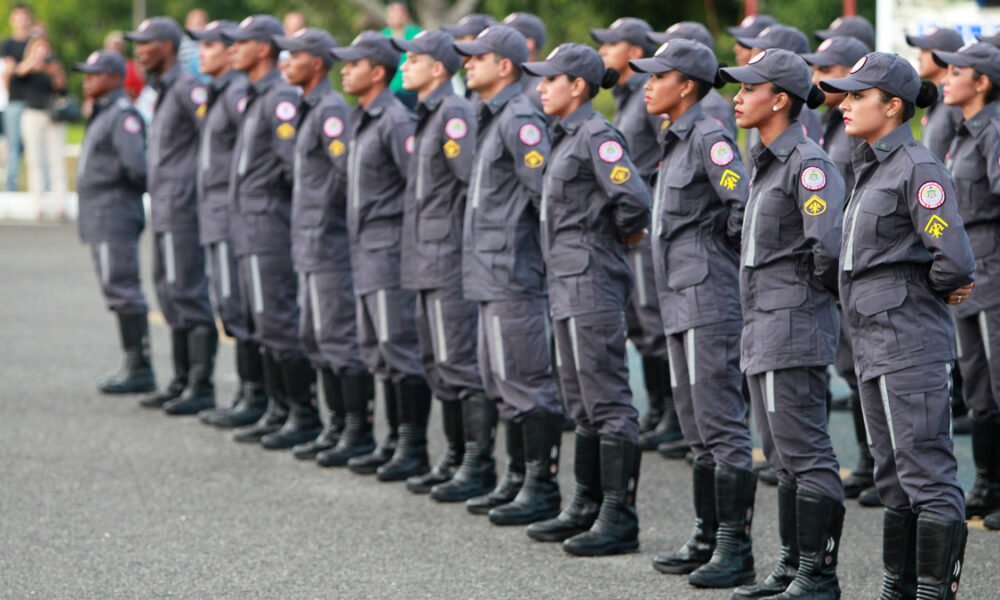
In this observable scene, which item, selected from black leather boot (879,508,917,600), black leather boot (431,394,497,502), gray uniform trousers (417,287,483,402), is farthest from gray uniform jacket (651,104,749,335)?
black leather boot (431,394,497,502)

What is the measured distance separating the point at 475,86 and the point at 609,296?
1.29 metres

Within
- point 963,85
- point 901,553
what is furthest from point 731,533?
point 963,85

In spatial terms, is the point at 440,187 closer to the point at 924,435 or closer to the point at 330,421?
the point at 330,421

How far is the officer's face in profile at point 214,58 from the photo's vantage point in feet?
32.7

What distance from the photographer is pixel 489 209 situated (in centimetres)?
772

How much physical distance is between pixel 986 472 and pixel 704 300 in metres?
1.86

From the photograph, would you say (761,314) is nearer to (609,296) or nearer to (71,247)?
(609,296)

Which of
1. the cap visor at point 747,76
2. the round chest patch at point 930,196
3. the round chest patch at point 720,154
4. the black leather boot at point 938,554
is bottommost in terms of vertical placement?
the black leather boot at point 938,554

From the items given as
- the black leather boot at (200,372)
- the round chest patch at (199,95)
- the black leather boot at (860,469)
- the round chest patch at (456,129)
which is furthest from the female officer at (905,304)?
the black leather boot at (200,372)

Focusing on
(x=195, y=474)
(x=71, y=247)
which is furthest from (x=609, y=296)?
(x=71, y=247)

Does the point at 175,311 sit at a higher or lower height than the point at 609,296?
Result: lower

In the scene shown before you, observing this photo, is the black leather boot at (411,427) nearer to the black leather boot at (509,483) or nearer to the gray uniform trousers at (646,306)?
the black leather boot at (509,483)

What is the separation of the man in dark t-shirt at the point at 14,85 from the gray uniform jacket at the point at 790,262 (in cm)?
1482

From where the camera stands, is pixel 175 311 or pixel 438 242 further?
pixel 175 311
